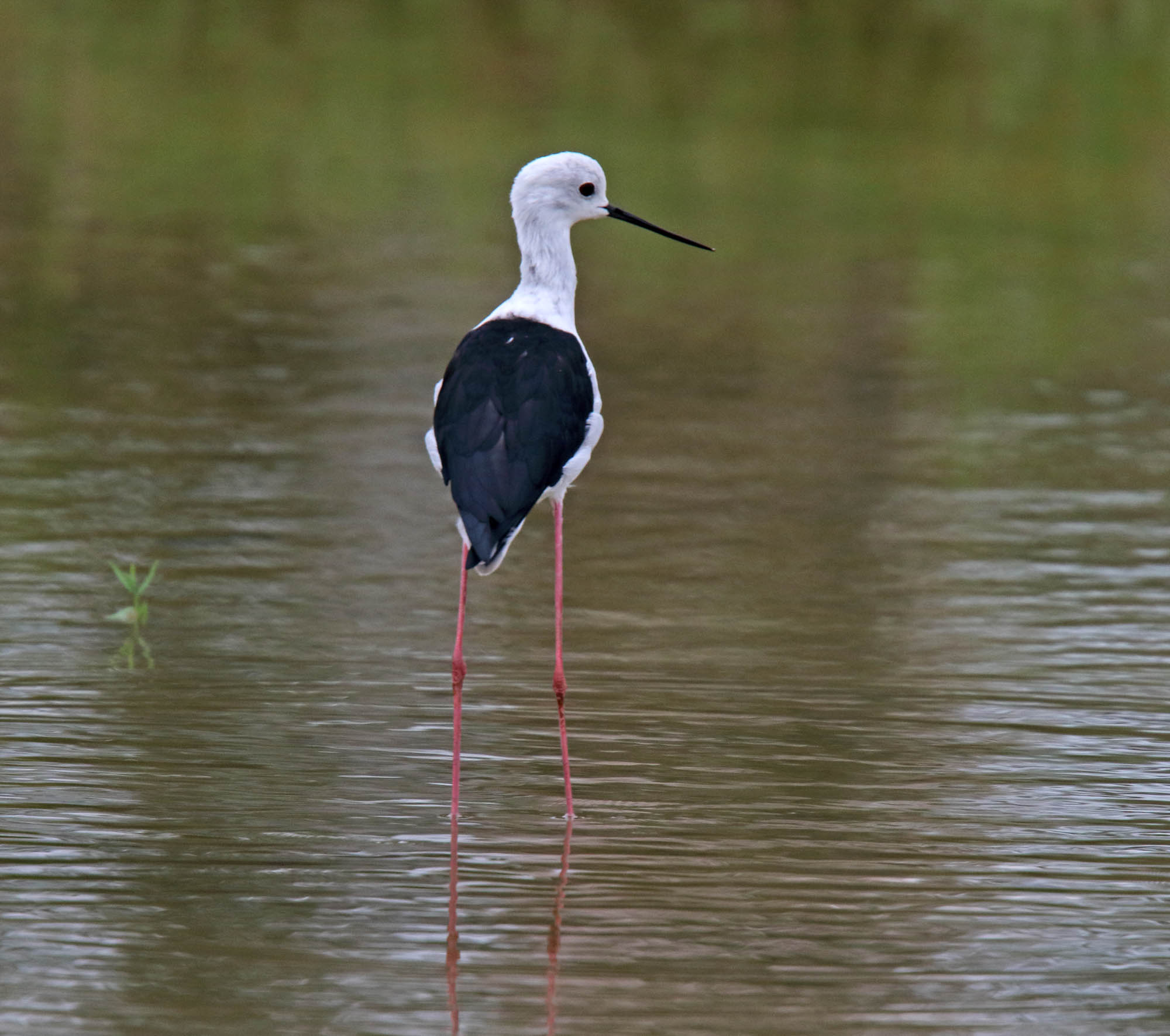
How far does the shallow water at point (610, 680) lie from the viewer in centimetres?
486

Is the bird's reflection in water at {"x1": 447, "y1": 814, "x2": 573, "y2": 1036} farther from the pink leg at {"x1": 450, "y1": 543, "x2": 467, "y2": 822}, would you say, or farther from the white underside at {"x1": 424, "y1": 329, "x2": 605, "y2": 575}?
the white underside at {"x1": 424, "y1": 329, "x2": 605, "y2": 575}

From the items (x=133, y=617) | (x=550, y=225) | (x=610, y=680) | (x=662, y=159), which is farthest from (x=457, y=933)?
(x=662, y=159)

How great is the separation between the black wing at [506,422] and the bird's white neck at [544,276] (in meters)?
0.15

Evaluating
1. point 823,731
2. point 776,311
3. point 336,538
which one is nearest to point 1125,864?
point 823,731

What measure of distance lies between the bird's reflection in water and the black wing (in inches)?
28.6

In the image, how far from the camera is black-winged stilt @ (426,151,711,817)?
591cm

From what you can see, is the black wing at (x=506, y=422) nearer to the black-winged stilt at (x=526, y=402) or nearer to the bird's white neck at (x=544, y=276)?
the black-winged stilt at (x=526, y=402)

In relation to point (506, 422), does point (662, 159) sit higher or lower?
Answer: higher

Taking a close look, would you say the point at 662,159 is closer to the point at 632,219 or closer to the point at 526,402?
the point at 632,219

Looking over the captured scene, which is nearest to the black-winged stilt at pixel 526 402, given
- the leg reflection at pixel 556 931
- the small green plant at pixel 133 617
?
the leg reflection at pixel 556 931

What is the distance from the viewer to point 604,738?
6566 millimetres

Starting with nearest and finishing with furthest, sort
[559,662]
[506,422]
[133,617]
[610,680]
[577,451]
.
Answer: [506,422] < [577,451] < [559,662] < [610,680] < [133,617]

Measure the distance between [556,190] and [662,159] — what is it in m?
15.5

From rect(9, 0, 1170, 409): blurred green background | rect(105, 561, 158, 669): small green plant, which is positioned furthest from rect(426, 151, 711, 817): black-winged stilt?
rect(9, 0, 1170, 409): blurred green background
